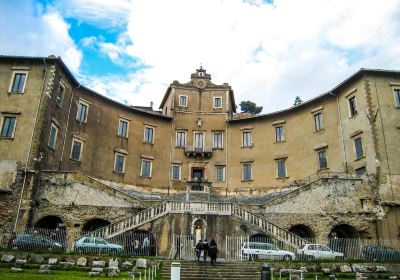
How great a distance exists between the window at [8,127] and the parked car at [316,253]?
76.4 ft

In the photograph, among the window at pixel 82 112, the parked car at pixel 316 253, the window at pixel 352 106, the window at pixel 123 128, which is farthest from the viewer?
the window at pixel 123 128

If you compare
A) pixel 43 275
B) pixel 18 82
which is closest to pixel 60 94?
pixel 18 82

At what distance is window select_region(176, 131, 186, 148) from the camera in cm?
4203

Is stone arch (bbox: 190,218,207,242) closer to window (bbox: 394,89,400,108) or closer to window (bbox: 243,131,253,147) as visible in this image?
window (bbox: 243,131,253,147)

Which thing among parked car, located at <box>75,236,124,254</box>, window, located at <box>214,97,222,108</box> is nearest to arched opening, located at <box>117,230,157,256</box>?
parked car, located at <box>75,236,124,254</box>

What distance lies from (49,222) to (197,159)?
18.4 m

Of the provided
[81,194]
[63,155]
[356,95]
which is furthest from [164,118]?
[356,95]

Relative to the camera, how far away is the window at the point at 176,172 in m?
40.7

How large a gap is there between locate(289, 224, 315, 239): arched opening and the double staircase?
4.44 meters

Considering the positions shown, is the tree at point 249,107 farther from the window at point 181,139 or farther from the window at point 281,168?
the window at point 281,168

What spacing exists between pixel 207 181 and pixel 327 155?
1279 cm

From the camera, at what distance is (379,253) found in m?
22.8

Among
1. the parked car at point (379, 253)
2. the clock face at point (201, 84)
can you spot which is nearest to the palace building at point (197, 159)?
the clock face at point (201, 84)

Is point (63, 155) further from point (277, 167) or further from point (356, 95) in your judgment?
point (356, 95)
